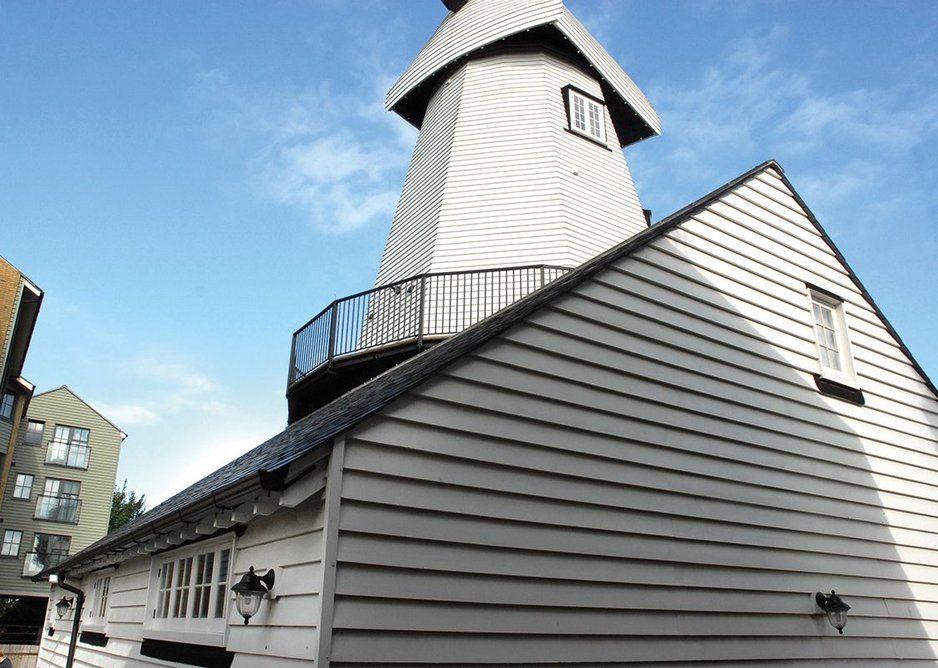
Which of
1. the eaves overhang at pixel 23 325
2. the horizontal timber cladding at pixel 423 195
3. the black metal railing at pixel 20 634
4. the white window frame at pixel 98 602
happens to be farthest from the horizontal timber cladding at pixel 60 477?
the horizontal timber cladding at pixel 423 195

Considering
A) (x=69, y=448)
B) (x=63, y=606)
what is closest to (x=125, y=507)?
(x=69, y=448)

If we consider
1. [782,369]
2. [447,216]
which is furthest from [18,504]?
[782,369]

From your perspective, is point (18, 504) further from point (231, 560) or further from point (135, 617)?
point (231, 560)

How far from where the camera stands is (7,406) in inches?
1142

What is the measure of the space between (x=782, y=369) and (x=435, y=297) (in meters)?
5.85

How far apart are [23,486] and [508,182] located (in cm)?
3034

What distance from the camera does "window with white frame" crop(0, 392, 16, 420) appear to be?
28594mm

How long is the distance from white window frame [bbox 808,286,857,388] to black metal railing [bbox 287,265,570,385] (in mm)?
3925

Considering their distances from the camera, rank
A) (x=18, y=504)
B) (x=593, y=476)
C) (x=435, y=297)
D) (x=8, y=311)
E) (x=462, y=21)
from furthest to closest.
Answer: (x=18, y=504) < (x=8, y=311) < (x=462, y=21) < (x=435, y=297) < (x=593, y=476)

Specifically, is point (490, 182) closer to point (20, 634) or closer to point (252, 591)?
point (252, 591)

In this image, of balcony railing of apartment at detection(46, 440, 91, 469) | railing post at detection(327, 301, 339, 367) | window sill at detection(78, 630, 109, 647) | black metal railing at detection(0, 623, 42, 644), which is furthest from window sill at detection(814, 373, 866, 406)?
balcony railing of apartment at detection(46, 440, 91, 469)

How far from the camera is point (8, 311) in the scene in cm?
1981

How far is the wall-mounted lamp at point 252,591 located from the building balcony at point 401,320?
20.8ft

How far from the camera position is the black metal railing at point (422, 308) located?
1129 cm
